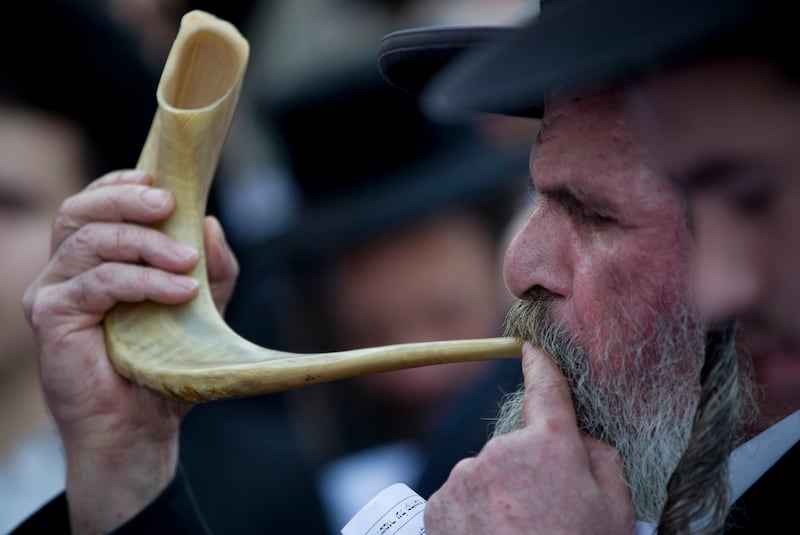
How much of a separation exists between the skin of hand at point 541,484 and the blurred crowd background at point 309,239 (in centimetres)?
120

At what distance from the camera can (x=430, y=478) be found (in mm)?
3344

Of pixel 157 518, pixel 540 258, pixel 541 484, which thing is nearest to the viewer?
pixel 541 484

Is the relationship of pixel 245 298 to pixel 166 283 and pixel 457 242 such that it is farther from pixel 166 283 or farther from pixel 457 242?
pixel 166 283

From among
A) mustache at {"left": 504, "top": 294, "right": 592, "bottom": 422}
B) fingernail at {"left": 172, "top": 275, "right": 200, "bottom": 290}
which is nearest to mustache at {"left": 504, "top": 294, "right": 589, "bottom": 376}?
mustache at {"left": 504, "top": 294, "right": 592, "bottom": 422}

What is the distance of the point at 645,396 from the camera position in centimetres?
210

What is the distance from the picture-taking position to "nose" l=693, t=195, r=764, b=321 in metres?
1.78

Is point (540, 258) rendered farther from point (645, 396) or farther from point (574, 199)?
point (645, 396)

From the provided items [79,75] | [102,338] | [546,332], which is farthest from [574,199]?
[79,75]

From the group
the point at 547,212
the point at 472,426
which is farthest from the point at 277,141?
the point at 547,212

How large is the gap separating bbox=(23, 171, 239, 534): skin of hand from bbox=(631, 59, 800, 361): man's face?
1165mm

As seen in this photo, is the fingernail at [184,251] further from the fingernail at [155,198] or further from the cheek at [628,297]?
the cheek at [628,297]

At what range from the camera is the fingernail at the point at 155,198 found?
262cm

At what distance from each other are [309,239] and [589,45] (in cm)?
321

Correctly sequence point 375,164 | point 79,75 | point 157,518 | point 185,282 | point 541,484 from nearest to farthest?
1. point 541,484
2. point 185,282
3. point 157,518
4. point 79,75
5. point 375,164
